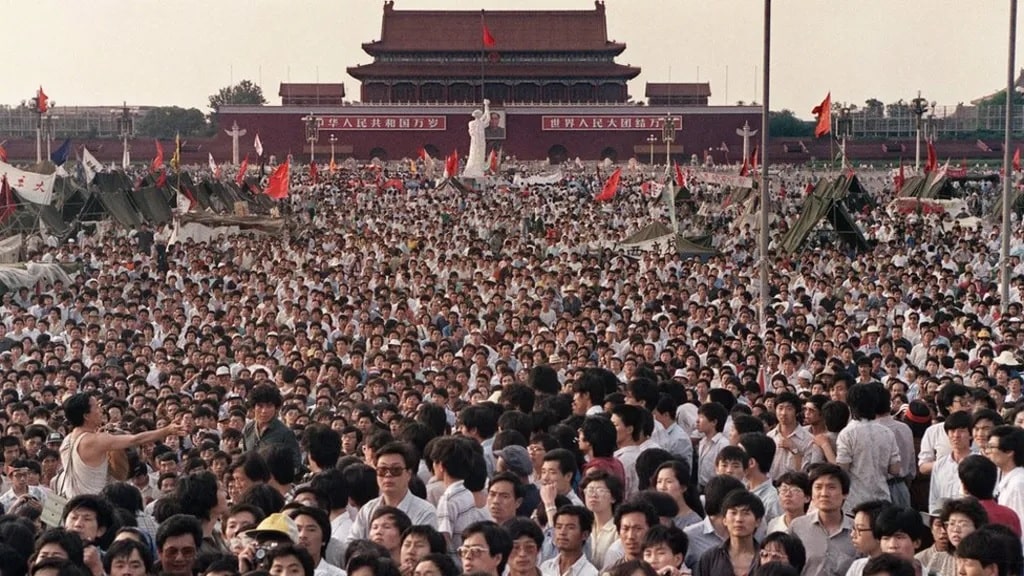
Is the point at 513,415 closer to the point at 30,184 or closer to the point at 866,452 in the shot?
the point at 866,452

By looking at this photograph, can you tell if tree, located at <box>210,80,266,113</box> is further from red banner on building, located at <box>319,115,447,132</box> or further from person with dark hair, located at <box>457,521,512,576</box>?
person with dark hair, located at <box>457,521,512,576</box>

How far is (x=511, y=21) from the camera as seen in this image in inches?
2665

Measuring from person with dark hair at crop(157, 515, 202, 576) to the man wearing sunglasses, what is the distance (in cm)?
69

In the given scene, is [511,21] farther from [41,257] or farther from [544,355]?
[544,355]

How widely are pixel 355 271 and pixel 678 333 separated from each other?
26.0 feet

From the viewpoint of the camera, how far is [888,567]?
536 cm

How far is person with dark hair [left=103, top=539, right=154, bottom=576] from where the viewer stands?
5848 mm

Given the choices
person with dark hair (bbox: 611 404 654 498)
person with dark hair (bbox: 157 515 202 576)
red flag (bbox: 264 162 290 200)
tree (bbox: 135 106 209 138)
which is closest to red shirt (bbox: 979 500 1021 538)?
person with dark hair (bbox: 611 404 654 498)

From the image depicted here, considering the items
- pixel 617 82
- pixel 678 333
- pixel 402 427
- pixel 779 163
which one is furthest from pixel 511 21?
pixel 402 427

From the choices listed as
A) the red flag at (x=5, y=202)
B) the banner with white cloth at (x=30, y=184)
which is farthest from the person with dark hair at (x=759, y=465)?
the banner with white cloth at (x=30, y=184)

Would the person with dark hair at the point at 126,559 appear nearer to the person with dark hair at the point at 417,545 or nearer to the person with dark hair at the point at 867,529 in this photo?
the person with dark hair at the point at 417,545

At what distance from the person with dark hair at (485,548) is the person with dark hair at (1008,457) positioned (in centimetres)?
222

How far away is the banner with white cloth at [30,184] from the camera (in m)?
24.6

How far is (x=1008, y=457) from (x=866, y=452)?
0.94m
